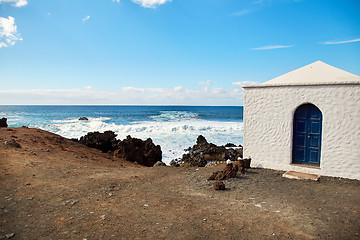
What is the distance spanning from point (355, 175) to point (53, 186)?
8152mm

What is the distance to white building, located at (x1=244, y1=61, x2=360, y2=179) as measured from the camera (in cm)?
679

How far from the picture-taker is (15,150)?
883 cm

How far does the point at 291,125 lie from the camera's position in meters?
7.57

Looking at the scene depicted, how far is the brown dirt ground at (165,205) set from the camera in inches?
158

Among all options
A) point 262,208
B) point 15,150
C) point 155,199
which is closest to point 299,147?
point 262,208

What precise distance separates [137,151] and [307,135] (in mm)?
9659

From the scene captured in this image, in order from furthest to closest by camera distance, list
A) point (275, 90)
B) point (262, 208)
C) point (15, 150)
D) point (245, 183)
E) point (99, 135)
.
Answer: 1. point (99, 135)
2. point (15, 150)
3. point (275, 90)
4. point (245, 183)
5. point (262, 208)

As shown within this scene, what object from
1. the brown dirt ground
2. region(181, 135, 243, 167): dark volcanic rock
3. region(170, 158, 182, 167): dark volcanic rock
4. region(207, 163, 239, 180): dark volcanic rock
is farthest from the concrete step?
region(170, 158, 182, 167): dark volcanic rock

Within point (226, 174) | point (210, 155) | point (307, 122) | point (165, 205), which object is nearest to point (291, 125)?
point (307, 122)

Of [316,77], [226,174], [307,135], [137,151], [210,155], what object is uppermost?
[316,77]

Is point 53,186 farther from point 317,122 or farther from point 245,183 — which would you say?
point 317,122

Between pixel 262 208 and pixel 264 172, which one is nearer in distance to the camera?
pixel 262 208

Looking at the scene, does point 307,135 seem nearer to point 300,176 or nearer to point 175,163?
point 300,176

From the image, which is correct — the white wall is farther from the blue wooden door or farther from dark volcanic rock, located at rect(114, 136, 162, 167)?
dark volcanic rock, located at rect(114, 136, 162, 167)
